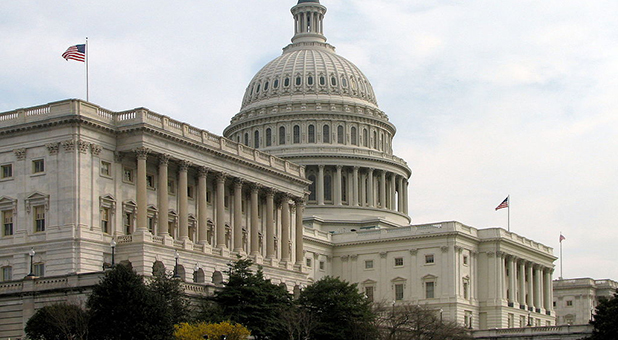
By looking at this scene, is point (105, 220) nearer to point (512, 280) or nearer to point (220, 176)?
point (220, 176)

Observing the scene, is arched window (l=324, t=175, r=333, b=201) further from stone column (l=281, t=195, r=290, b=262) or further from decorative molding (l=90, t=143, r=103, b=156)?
decorative molding (l=90, t=143, r=103, b=156)

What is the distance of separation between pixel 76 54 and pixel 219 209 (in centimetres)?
2095

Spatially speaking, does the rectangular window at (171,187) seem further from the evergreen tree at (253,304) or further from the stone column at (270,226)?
the evergreen tree at (253,304)

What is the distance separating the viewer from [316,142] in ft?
587

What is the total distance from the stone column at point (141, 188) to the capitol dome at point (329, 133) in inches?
2666

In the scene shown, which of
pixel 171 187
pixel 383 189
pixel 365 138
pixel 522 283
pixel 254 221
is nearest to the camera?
pixel 171 187

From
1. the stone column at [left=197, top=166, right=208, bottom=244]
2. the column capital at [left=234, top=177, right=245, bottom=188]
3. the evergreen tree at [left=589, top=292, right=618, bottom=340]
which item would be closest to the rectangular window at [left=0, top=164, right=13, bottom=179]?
the stone column at [left=197, top=166, right=208, bottom=244]

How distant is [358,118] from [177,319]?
102734 millimetres

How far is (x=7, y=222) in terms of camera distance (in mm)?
100625

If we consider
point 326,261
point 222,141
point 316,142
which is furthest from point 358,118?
point 222,141

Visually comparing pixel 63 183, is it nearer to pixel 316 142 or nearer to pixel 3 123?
pixel 3 123

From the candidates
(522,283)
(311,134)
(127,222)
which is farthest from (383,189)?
(127,222)

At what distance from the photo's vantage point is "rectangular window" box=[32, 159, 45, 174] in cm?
9950

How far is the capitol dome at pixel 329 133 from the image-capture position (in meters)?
175
